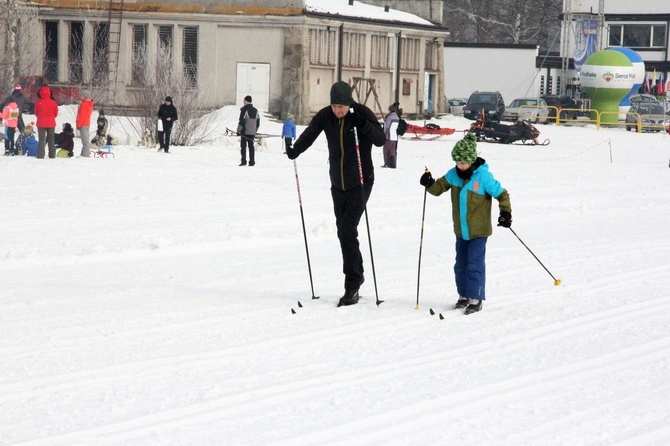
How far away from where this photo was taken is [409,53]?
48.9m

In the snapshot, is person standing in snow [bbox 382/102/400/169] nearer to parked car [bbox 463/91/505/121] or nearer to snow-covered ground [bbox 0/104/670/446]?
snow-covered ground [bbox 0/104/670/446]

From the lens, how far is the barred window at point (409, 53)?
159 feet

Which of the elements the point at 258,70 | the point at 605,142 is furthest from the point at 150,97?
the point at 605,142

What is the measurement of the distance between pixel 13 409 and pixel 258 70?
3622cm

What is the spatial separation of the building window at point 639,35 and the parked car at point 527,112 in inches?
598

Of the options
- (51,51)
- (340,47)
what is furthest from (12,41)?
(340,47)

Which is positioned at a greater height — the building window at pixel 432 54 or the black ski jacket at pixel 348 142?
the building window at pixel 432 54

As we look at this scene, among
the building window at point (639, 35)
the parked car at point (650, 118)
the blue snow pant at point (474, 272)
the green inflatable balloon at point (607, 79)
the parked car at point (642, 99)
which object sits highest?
the building window at point (639, 35)

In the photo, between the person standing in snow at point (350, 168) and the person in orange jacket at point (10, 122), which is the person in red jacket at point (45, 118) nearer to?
the person in orange jacket at point (10, 122)

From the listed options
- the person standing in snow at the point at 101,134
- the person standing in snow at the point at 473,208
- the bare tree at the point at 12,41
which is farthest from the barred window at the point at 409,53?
the person standing in snow at the point at 473,208

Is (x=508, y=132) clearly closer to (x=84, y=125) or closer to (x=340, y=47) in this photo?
(x=340, y=47)

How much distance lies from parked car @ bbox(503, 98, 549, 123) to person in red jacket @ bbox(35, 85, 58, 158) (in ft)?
95.9

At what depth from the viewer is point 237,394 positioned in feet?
20.6

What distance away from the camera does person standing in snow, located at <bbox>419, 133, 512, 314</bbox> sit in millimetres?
8617
